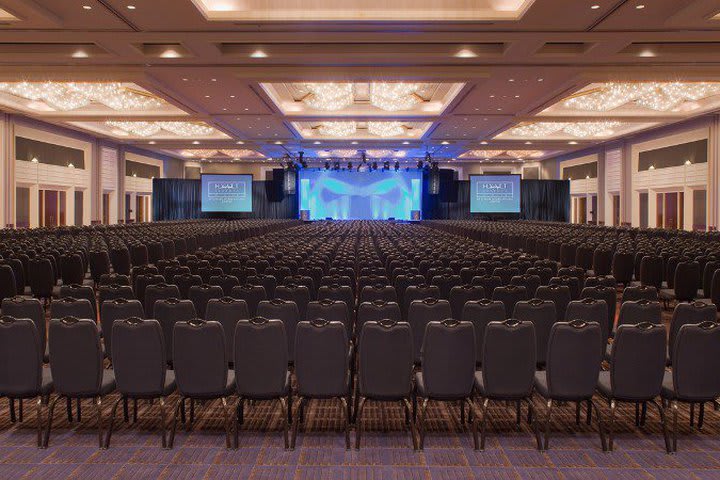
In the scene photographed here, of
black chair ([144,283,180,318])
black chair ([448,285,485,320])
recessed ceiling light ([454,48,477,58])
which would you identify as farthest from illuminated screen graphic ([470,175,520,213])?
black chair ([144,283,180,318])

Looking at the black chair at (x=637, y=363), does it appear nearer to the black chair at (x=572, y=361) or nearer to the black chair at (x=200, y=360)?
the black chair at (x=572, y=361)

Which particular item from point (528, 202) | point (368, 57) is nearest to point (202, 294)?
point (368, 57)

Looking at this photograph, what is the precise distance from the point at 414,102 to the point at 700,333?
1737 centimetres

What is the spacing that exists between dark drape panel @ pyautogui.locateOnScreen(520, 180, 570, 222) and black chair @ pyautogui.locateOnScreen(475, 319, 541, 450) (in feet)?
117

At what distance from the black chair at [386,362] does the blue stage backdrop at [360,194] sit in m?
38.7

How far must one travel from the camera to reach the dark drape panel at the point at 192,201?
37312 millimetres

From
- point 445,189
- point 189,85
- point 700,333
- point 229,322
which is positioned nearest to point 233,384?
point 229,322

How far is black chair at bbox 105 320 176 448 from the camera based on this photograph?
4336 millimetres

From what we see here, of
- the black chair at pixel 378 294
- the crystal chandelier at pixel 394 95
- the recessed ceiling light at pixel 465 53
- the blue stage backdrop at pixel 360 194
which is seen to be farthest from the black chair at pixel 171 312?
the blue stage backdrop at pixel 360 194

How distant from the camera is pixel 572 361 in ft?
14.1

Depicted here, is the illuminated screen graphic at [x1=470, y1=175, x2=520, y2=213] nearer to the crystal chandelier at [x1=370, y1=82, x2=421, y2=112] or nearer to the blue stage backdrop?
the blue stage backdrop

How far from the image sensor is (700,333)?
431 centimetres

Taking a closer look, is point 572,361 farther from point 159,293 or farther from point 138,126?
point 138,126

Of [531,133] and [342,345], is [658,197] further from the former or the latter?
[342,345]
